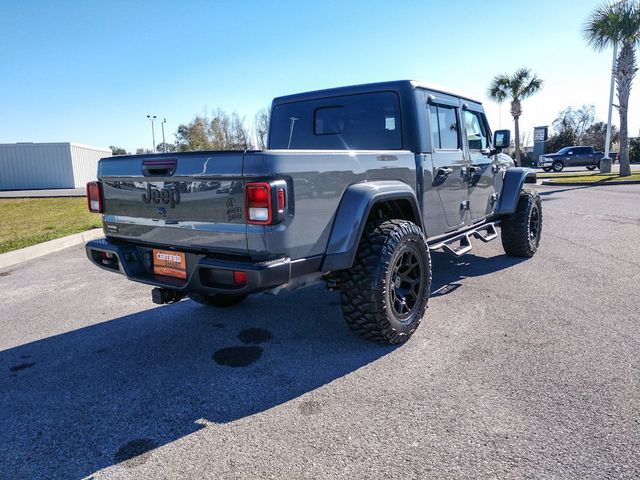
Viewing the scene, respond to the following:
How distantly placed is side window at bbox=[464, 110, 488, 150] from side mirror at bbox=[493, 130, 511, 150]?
0.38 ft

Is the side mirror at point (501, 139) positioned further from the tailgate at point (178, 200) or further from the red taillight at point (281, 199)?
the tailgate at point (178, 200)

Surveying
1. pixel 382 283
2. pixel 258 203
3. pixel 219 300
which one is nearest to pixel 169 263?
pixel 258 203

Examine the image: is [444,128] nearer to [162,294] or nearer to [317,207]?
[317,207]

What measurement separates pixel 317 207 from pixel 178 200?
929 millimetres

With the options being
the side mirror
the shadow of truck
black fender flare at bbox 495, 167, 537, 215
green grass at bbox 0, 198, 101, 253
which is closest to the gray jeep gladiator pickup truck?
the shadow of truck

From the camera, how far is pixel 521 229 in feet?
20.1

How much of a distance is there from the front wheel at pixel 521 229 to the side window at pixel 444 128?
2.06 meters

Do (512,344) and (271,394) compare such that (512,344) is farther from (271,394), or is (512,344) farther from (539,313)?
(271,394)

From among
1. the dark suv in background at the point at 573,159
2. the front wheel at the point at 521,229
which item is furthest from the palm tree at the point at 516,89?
the front wheel at the point at 521,229

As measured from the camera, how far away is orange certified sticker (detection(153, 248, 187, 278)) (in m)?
3.07

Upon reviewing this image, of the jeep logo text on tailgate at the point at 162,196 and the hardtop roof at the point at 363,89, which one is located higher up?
the hardtop roof at the point at 363,89

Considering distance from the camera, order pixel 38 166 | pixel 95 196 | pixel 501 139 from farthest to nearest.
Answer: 1. pixel 38 166
2. pixel 501 139
3. pixel 95 196

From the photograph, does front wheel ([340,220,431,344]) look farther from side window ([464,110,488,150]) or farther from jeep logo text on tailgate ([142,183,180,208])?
side window ([464,110,488,150])

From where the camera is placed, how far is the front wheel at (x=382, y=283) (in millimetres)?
3256
